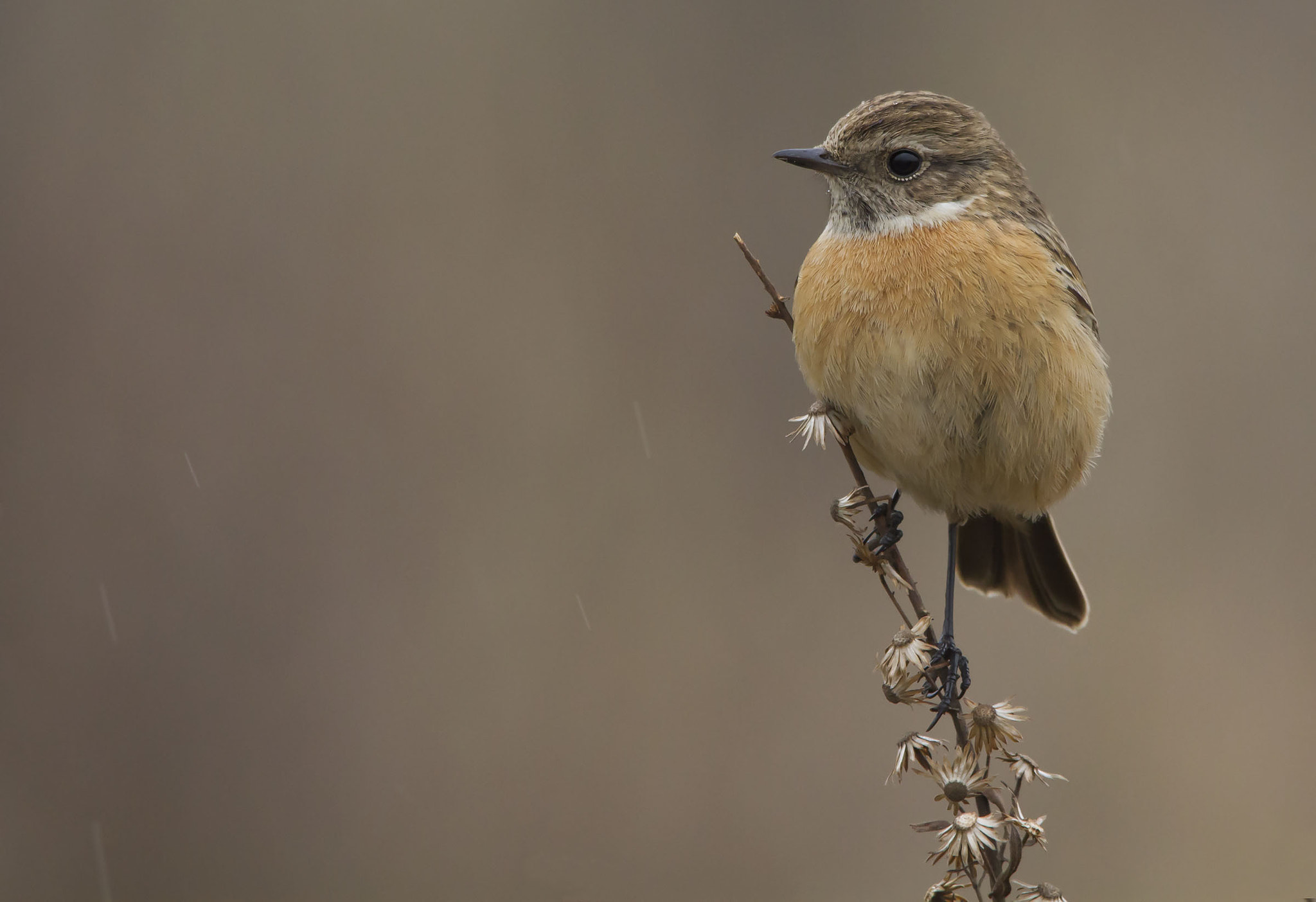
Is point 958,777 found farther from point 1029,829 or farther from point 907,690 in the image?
point 907,690

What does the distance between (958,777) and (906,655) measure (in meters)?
0.31

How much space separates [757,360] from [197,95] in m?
3.67

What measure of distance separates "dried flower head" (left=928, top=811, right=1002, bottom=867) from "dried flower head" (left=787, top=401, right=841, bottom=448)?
106cm

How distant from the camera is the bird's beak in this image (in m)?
3.72

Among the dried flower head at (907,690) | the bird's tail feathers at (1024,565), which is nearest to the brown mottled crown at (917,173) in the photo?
the bird's tail feathers at (1024,565)

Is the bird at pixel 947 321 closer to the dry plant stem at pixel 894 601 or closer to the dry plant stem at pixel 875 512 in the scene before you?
the dry plant stem at pixel 875 512

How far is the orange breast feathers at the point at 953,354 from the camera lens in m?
3.44

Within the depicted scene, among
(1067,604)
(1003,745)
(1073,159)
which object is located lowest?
(1003,745)

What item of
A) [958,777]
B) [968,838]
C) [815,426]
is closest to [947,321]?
[815,426]

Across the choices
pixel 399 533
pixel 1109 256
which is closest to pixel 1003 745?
pixel 399 533

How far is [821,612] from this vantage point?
6723 mm

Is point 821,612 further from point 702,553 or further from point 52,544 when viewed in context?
point 52,544

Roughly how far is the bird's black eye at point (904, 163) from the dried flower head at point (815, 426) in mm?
912

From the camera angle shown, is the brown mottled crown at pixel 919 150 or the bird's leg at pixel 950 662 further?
the brown mottled crown at pixel 919 150
